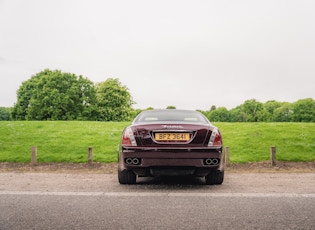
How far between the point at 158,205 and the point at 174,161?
1291mm

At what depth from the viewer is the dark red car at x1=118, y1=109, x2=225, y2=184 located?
6293mm

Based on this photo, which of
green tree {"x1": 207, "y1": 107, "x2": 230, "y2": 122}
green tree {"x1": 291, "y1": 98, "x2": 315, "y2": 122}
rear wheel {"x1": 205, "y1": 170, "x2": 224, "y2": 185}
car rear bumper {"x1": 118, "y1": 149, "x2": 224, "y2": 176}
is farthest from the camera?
green tree {"x1": 207, "y1": 107, "x2": 230, "y2": 122}

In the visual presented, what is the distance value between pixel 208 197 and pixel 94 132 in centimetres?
1512

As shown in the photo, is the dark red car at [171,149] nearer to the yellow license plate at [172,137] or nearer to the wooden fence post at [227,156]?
the yellow license plate at [172,137]

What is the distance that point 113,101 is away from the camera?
5772 centimetres

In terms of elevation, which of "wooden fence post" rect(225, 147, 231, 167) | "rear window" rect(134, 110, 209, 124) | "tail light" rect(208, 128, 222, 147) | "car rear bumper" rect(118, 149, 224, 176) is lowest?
"wooden fence post" rect(225, 147, 231, 167)

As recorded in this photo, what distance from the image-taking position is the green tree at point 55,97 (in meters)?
45.2

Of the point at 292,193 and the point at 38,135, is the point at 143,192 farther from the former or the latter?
the point at 38,135

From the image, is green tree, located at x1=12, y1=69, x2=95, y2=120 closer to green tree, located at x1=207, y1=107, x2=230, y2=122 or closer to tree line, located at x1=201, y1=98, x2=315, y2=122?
tree line, located at x1=201, y1=98, x2=315, y2=122

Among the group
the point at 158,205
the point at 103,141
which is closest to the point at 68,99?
the point at 103,141

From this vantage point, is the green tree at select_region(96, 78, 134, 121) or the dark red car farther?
the green tree at select_region(96, 78, 134, 121)

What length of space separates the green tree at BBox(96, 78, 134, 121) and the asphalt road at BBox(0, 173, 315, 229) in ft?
159

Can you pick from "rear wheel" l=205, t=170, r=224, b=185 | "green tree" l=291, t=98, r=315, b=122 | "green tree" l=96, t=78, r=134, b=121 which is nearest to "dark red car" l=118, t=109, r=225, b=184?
"rear wheel" l=205, t=170, r=224, b=185

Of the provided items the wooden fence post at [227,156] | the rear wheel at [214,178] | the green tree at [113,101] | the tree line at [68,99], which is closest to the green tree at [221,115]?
the tree line at [68,99]
